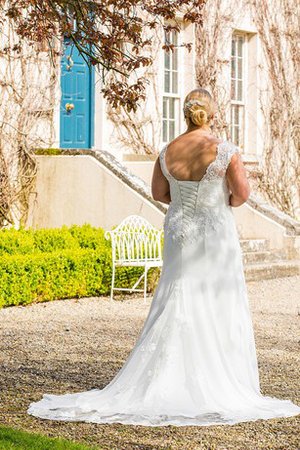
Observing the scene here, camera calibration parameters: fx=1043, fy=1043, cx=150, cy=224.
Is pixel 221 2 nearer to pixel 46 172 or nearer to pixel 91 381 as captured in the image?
pixel 46 172

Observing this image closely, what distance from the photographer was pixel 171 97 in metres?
17.7

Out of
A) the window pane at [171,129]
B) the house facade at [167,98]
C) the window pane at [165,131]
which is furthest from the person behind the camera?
the window pane at [171,129]

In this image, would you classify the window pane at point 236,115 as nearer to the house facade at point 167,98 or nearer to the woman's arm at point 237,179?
the house facade at point 167,98

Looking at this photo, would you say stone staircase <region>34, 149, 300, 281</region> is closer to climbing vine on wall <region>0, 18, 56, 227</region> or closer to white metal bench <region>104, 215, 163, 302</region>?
climbing vine on wall <region>0, 18, 56, 227</region>

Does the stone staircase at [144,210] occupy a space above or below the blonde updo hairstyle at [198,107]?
below

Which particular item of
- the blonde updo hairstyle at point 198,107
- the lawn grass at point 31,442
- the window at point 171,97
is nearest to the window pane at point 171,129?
the window at point 171,97

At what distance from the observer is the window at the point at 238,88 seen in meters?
19.1

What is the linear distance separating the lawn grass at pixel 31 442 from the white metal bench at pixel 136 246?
6.44 m

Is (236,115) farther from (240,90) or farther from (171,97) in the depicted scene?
(171,97)

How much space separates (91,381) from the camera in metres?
7.27

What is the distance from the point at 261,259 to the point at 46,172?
332cm

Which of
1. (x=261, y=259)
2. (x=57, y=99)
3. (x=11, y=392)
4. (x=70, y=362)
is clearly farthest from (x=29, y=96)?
(x=11, y=392)

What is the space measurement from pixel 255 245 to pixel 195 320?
28.7 ft

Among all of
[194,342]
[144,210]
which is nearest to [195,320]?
[194,342]
